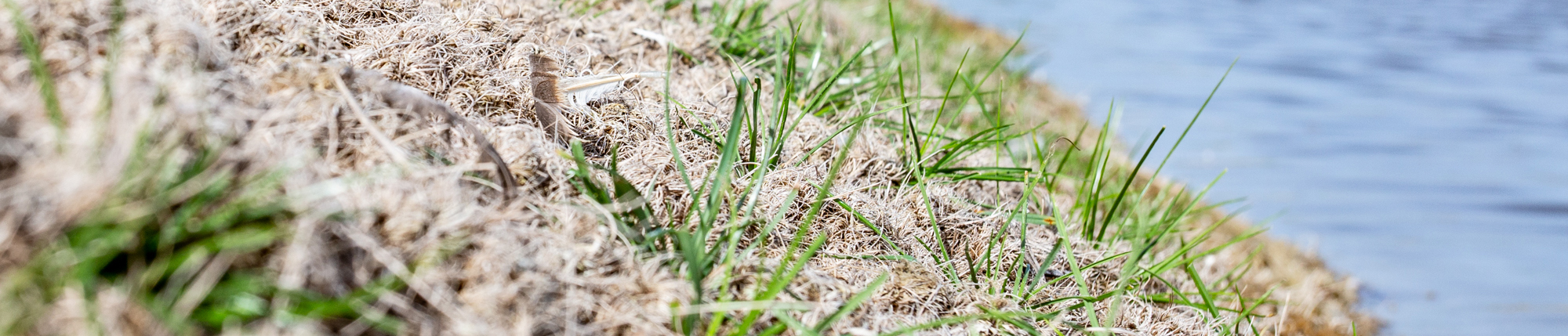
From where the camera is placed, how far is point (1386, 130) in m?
5.73

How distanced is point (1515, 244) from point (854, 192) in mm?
4507

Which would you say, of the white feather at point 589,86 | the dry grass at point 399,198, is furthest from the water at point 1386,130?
the white feather at point 589,86

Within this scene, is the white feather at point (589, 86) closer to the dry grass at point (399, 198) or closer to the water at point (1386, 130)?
the dry grass at point (399, 198)

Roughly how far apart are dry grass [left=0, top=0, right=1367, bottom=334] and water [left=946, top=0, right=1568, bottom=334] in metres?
2.84

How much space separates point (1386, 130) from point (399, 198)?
6863mm

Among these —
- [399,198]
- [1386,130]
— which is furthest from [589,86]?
[1386,130]

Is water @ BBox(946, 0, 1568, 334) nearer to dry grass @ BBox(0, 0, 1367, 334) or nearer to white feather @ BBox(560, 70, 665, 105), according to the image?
dry grass @ BBox(0, 0, 1367, 334)

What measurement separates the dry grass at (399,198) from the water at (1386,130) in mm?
2836

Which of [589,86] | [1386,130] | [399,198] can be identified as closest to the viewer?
[399,198]

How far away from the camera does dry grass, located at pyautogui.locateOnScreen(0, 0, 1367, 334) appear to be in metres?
0.83

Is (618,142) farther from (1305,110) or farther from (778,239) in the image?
(1305,110)

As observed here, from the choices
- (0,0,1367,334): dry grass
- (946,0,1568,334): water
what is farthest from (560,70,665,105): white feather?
(946,0,1568,334): water

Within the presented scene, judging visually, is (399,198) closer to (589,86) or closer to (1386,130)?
(589,86)

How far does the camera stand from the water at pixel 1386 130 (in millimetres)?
3969
